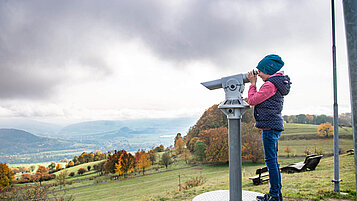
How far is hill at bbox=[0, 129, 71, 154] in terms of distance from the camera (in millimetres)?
7575

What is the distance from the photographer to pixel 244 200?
2301 millimetres

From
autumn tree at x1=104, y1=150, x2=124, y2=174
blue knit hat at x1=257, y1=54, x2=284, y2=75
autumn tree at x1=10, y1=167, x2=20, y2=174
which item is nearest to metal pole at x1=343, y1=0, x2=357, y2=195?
blue knit hat at x1=257, y1=54, x2=284, y2=75

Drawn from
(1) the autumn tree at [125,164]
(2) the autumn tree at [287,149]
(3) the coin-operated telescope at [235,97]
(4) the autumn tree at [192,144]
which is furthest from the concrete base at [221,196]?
(2) the autumn tree at [287,149]

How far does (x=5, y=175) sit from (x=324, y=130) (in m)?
11.2

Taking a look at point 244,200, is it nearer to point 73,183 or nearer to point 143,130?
point 73,183

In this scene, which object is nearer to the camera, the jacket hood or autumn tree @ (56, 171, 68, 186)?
the jacket hood

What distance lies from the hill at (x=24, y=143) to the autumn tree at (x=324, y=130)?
38.4ft

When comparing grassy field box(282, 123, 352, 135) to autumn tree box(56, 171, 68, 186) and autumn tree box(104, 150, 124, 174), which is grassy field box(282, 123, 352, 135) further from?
autumn tree box(56, 171, 68, 186)

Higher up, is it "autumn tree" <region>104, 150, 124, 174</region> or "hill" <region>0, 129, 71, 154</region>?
"hill" <region>0, 129, 71, 154</region>

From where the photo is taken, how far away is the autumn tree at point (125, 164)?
8.07 metres

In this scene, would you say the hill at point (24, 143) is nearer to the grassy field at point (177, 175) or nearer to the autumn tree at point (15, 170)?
the autumn tree at point (15, 170)

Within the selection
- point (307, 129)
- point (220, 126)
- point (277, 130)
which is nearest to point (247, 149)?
point (220, 126)

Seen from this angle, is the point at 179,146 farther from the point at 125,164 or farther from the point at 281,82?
the point at 281,82

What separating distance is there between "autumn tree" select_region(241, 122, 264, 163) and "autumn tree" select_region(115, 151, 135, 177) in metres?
4.76
